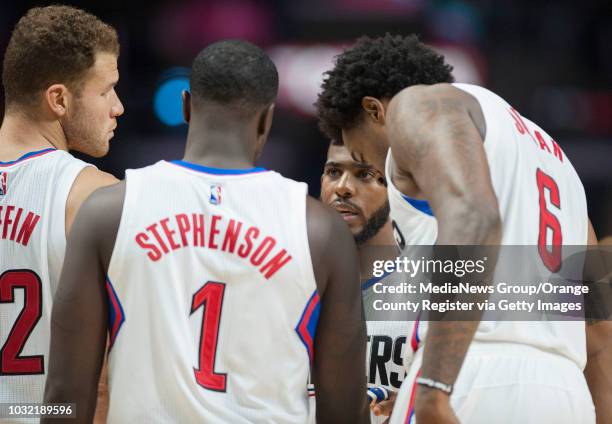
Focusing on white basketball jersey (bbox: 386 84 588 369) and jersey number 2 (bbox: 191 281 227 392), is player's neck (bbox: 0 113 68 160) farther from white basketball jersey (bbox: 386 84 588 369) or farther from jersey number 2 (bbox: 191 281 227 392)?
white basketball jersey (bbox: 386 84 588 369)

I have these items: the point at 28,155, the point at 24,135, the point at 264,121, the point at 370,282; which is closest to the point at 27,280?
the point at 28,155

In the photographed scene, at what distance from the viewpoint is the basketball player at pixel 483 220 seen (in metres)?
2.28

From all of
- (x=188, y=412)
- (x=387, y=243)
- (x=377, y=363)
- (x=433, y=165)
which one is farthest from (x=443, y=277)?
(x=387, y=243)

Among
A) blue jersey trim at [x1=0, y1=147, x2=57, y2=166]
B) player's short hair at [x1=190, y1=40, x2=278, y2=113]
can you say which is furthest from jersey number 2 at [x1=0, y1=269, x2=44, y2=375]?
player's short hair at [x1=190, y1=40, x2=278, y2=113]

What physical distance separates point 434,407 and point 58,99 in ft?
6.25

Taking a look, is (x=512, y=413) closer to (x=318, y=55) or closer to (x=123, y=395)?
(x=123, y=395)

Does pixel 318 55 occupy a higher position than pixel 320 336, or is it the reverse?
pixel 318 55

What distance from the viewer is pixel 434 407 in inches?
88.1

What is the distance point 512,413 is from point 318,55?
6.46 m

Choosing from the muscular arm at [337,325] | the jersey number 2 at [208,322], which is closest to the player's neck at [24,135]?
the jersey number 2 at [208,322]

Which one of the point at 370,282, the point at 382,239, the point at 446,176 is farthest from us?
the point at 382,239

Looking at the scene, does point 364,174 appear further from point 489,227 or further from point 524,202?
point 489,227

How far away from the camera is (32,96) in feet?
11.0

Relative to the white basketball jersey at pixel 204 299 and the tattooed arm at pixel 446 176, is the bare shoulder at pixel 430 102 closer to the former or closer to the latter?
the tattooed arm at pixel 446 176
